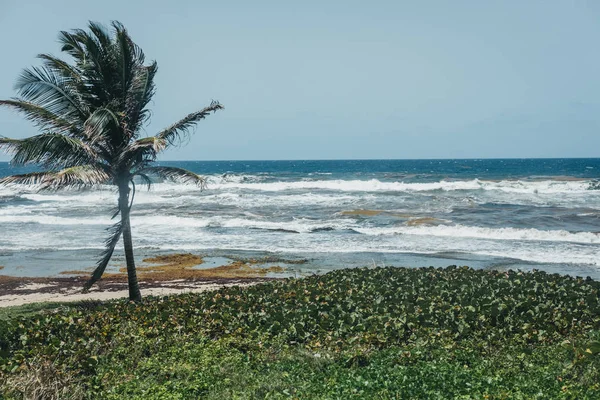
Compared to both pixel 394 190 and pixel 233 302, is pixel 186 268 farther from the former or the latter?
pixel 394 190

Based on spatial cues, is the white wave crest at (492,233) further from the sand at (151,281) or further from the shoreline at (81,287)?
the shoreline at (81,287)

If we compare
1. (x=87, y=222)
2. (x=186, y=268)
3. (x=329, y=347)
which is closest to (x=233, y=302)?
(x=329, y=347)

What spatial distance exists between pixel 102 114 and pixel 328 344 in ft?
23.8

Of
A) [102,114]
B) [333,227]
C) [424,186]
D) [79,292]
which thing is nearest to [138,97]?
[102,114]

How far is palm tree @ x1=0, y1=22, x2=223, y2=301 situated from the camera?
12312 millimetres

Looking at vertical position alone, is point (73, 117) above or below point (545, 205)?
above

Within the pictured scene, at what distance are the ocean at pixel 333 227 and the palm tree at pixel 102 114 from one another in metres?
2.40

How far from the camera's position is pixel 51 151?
12219 mm

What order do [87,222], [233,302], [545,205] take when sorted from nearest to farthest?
[233,302] < [87,222] < [545,205]

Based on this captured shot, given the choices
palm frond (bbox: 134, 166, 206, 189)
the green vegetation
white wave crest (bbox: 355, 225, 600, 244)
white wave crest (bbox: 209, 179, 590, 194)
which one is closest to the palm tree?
palm frond (bbox: 134, 166, 206, 189)

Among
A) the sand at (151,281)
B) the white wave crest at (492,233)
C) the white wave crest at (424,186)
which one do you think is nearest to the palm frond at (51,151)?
the sand at (151,281)

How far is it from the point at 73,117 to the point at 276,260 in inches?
456

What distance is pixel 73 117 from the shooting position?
13203mm

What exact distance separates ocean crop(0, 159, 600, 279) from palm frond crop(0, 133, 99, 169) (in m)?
2.19
